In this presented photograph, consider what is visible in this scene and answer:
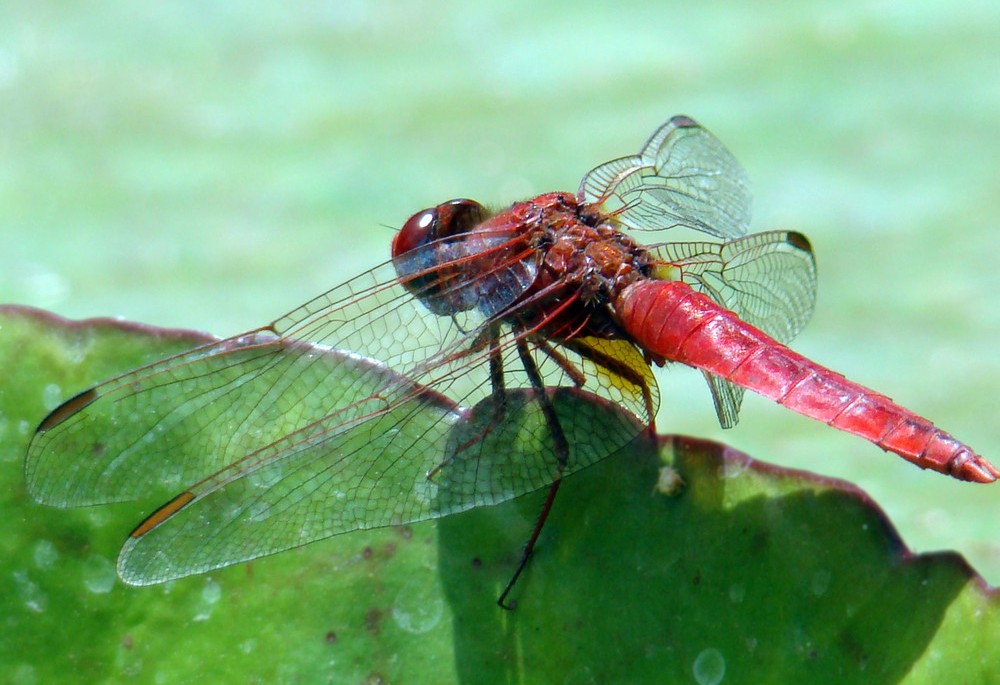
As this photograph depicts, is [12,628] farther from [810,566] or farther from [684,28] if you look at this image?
[684,28]

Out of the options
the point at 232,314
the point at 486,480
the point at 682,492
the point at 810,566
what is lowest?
the point at 810,566

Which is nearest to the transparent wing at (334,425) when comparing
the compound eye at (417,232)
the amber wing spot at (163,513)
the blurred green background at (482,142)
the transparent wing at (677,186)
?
the amber wing spot at (163,513)

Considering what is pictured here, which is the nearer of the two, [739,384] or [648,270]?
[739,384]

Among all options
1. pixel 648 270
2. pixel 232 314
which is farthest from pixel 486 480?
pixel 232 314

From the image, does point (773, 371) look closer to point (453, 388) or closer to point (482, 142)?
point (453, 388)

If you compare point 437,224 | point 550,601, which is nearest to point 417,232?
point 437,224

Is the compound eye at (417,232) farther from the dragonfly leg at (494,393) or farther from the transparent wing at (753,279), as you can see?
the transparent wing at (753,279)

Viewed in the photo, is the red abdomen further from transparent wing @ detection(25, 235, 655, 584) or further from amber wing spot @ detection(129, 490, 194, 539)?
amber wing spot @ detection(129, 490, 194, 539)
